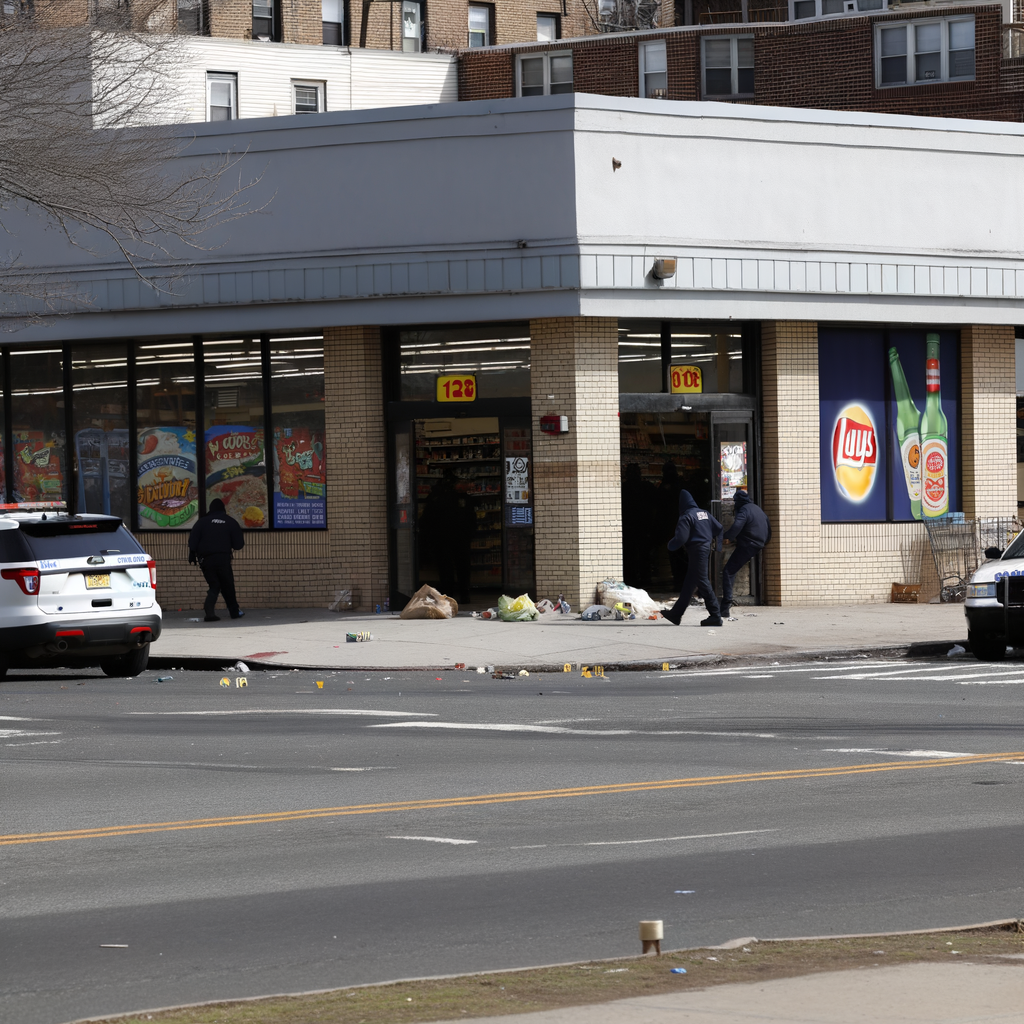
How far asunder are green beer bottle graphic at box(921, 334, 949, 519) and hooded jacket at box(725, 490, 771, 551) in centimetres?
418

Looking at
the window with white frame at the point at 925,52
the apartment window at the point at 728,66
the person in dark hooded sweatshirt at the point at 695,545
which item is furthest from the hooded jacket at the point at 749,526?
the apartment window at the point at 728,66

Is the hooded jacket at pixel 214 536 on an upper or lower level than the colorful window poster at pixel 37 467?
lower

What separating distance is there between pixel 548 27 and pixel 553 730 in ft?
131

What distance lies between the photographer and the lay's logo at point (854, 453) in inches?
918

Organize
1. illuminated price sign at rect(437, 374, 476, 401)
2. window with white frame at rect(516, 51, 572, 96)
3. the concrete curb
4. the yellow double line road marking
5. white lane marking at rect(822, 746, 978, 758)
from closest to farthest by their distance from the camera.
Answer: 1. the yellow double line road marking
2. white lane marking at rect(822, 746, 978, 758)
3. the concrete curb
4. illuminated price sign at rect(437, 374, 476, 401)
5. window with white frame at rect(516, 51, 572, 96)

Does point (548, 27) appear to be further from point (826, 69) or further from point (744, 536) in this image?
point (744, 536)

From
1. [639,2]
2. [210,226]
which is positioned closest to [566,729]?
[210,226]

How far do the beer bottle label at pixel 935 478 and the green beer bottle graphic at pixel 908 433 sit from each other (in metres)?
0.13

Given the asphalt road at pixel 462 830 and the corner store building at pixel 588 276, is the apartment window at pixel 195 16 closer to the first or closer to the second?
the corner store building at pixel 588 276

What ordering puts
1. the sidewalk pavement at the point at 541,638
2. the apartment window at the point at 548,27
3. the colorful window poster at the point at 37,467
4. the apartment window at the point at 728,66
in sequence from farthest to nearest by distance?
the apartment window at the point at 548,27
the apartment window at the point at 728,66
the colorful window poster at the point at 37,467
the sidewalk pavement at the point at 541,638

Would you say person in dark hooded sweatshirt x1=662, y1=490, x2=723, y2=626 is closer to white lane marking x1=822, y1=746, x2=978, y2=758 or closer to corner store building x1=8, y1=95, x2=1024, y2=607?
corner store building x1=8, y1=95, x2=1024, y2=607

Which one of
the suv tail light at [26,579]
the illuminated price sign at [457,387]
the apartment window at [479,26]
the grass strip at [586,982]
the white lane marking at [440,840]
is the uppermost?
the apartment window at [479,26]

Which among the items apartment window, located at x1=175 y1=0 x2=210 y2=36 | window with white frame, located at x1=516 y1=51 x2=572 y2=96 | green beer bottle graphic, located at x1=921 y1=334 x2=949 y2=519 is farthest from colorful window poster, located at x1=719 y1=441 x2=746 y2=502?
apartment window, located at x1=175 y1=0 x2=210 y2=36

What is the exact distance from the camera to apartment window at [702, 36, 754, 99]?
4088 centimetres
